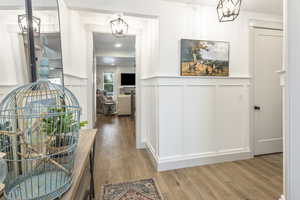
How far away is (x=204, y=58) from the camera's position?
2439mm

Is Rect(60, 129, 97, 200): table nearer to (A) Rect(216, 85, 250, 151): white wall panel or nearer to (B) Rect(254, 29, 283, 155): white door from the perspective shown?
(A) Rect(216, 85, 250, 151): white wall panel

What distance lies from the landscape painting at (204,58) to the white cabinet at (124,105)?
15.8 feet

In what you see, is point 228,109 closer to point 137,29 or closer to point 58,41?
point 137,29

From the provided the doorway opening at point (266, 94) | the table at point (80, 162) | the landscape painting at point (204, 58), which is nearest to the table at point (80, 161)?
the table at point (80, 162)

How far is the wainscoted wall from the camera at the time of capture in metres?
2.38

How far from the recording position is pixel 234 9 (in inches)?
70.5

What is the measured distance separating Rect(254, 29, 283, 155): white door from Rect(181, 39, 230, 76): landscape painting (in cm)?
72

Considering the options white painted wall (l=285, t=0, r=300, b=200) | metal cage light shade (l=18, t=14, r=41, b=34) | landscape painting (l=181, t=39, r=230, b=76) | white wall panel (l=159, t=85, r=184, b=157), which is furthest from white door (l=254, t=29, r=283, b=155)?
metal cage light shade (l=18, t=14, r=41, b=34)

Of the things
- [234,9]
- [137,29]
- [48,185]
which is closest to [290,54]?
[234,9]

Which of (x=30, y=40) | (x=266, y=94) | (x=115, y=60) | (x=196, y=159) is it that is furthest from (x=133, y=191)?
(x=115, y=60)

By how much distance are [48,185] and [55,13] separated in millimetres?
1607

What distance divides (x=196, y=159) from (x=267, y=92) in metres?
1.84

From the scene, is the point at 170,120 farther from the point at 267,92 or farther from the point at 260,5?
the point at 260,5

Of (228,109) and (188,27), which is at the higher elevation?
(188,27)
